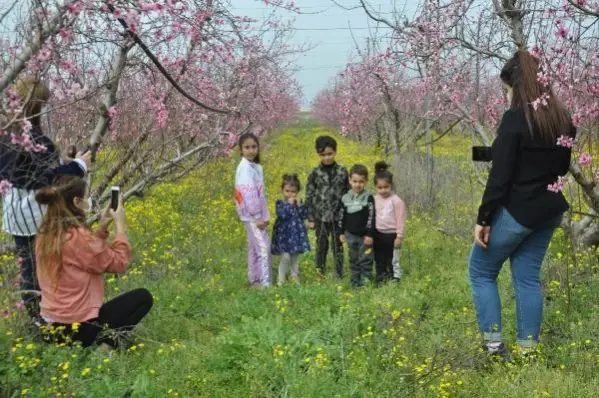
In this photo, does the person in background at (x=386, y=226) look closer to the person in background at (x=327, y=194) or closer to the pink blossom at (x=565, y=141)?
the person in background at (x=327, y=194)

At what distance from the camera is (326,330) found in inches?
154

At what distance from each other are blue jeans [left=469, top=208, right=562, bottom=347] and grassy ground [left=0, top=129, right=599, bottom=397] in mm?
155

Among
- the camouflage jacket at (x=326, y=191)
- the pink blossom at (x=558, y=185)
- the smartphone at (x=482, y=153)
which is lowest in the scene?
the camouflage jacket at (x=326, y=191)

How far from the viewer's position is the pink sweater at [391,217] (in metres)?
5.91

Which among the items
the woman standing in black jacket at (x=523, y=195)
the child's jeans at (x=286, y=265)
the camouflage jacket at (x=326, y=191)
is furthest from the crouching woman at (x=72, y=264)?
the camouflage jacket at (x=326, y=191)

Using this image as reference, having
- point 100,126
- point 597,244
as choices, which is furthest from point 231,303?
point 597,244

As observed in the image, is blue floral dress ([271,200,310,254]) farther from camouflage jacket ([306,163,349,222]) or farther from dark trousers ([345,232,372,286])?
dark trousers ([345,232,372,286])

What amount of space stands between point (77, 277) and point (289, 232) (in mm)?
2634

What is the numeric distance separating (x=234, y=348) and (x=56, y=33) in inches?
76.5

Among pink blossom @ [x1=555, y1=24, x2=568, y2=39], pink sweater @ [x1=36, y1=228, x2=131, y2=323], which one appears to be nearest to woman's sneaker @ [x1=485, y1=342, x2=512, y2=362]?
pink blossom @ [x1=555, y1=24, x2=568, y2=39]

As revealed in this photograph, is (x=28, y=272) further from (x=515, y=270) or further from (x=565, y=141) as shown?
(x=565, y=141)

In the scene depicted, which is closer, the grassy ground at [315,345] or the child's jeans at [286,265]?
the grassy ground at [315,345]

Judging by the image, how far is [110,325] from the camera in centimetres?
388

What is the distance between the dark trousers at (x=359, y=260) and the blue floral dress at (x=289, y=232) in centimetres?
46
